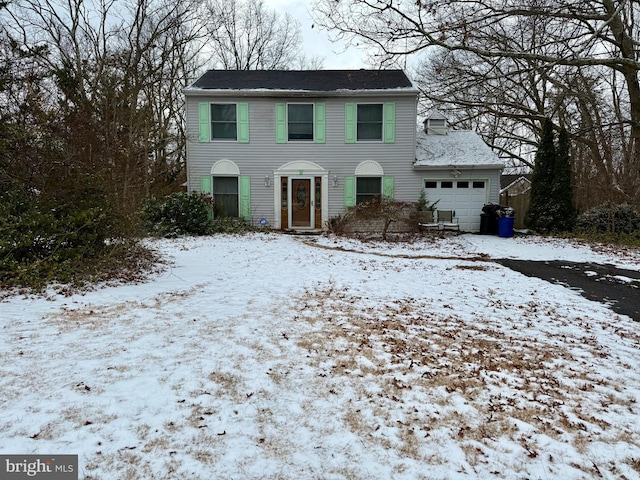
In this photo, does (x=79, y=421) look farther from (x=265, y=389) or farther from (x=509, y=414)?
(x=509, y=414)

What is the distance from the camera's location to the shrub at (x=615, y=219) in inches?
455

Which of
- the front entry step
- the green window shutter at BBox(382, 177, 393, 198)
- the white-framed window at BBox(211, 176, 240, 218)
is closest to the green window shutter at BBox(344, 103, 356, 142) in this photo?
the green window shutter at BBox(382, 177, 393, 198)

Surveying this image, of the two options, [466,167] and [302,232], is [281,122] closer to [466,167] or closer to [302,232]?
[302,232]

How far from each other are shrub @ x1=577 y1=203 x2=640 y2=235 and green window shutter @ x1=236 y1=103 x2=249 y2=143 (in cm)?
1183

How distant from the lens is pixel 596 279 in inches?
280

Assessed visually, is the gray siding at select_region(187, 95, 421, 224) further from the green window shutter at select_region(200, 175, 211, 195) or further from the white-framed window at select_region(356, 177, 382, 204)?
the white-framed window at select_region(356, 177, 382, 204)

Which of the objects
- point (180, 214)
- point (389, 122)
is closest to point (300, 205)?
point (180, 214)

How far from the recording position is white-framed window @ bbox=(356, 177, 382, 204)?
45.5ft

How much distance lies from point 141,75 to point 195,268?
42.6ft

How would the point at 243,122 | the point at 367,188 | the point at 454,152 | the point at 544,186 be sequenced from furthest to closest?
1. the point at 454,152
2. the point at 367,188
3. the point at 243,122
4. the point at 544,186

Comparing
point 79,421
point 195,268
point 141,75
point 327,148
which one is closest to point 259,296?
point 195,268

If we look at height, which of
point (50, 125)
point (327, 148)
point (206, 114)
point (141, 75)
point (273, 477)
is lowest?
point (273, 477)

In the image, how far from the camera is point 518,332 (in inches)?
171

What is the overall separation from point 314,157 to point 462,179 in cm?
535
